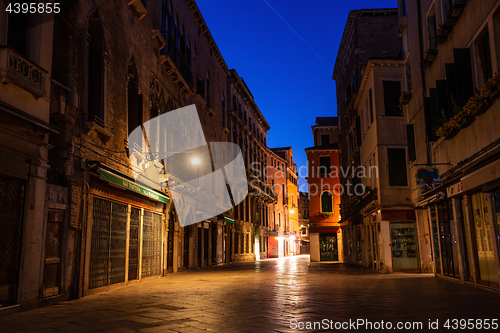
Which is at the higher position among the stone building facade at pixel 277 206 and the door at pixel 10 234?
the stone building facade at pixel 277 206

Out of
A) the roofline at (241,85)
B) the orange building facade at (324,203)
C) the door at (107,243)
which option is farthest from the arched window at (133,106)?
the orange building facade at (324,203)

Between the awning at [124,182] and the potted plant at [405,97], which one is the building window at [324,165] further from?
the awning at [124,182]

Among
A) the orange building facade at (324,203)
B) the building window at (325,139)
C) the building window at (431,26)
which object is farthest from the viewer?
the building window at (325,139)

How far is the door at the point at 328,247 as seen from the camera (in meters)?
35.6

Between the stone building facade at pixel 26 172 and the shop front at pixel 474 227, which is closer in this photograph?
the stone building facade at pixel 26 172

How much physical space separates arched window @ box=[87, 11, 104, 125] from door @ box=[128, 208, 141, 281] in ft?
13.3

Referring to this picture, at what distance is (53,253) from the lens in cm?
991

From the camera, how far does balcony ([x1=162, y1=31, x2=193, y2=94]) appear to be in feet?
64.2

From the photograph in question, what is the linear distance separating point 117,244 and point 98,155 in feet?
9.90

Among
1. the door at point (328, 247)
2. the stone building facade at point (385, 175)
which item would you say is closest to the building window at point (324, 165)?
the door at point (328, 247)

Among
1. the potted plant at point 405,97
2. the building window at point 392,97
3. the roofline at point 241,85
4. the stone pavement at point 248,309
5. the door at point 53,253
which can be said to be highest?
the roofline at point 241,85

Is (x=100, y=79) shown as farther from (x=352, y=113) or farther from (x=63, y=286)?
(x=352, y=113)

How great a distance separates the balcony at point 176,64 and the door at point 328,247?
18740 mm

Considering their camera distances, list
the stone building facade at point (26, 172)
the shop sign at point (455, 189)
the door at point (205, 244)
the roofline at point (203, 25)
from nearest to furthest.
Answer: the stone building facade at point (26, 172) → the shop sign at point (455, 189) → the roofline at point (203, 25) → the door at point (205, 244)
